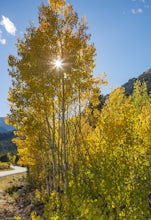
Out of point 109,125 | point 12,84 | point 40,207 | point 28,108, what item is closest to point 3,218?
point 40,207

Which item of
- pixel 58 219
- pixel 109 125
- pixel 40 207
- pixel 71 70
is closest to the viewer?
pixel 58 219

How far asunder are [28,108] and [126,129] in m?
5.72

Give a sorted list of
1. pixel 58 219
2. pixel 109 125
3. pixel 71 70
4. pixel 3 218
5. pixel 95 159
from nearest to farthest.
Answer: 1. pixel 58 219
2. pixel 95 159
3. pixel 109 125
4. pixel 71 70
5. pixel 3 218

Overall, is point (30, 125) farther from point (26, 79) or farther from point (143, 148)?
point (143, 148)

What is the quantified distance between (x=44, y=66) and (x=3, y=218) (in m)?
10.8

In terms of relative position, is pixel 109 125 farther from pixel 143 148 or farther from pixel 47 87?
pixel 47 87

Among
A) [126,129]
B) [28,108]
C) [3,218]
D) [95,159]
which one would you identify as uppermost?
[28,108]

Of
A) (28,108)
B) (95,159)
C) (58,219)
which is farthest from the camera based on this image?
(28,108)

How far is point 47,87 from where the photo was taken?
11570 mm

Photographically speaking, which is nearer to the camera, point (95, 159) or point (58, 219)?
point (58, 219)

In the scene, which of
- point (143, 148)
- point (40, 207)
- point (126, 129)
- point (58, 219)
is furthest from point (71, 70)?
point (40, 207)

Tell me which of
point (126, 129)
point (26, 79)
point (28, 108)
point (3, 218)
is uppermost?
point (26, 79)

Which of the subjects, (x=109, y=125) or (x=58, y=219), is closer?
(x=58, y=219)

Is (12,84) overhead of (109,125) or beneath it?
overhead
